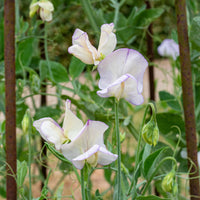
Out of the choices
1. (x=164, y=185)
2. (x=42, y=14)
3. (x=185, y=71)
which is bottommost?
(x=164, y=185)

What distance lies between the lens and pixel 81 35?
1.28 ft

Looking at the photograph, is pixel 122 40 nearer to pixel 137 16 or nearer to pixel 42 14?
pixel 137 16

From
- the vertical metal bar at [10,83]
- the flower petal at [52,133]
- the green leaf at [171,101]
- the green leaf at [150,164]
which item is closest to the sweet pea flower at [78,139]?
the flower petal at [52,133]

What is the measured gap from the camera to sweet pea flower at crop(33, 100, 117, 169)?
37 cm

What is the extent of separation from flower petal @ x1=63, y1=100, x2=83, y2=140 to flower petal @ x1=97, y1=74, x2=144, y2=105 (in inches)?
1.4

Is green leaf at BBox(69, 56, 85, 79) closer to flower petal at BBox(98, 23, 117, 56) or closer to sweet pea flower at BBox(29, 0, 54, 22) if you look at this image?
sweet pea flower at BBox(29, 0, 54, 22)

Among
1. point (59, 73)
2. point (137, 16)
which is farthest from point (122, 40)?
point (59, 73)

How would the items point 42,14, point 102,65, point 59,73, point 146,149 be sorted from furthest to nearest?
1. point 59,73
2. point 42,14
3. point 146,149
4. point 102,65

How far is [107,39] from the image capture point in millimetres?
390

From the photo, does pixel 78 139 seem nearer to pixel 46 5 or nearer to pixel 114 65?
pixel 114 65

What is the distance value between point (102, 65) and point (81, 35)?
0.04 metres

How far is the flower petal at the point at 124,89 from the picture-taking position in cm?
37

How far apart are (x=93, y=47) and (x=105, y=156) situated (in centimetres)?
12

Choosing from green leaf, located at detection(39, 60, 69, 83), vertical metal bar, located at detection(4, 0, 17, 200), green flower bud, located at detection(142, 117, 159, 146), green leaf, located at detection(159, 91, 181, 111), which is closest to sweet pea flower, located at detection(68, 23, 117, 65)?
green flower bud, located at detection(142, 117, 159, 146)
